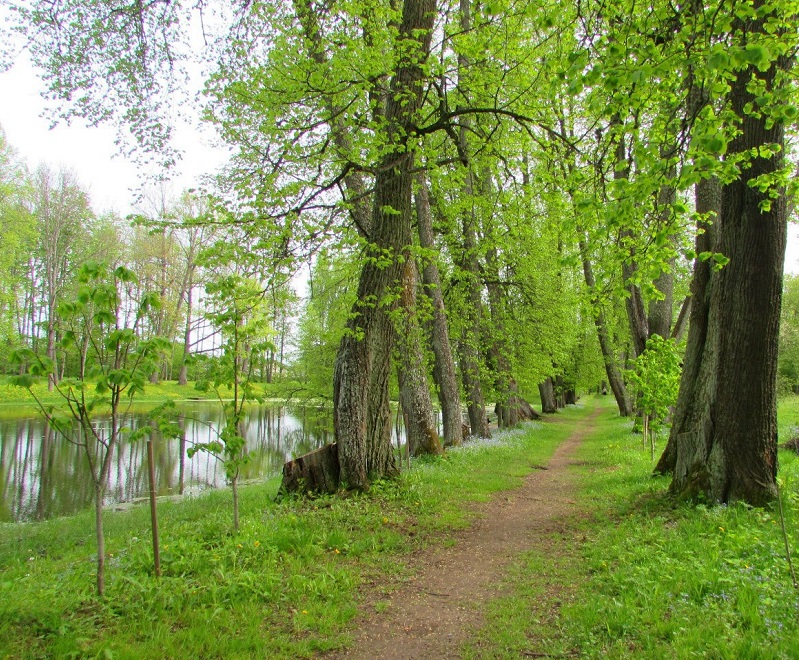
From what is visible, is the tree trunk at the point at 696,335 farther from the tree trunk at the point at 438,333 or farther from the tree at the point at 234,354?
the tree at the point at 234,354

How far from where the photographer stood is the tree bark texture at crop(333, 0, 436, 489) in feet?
23.0

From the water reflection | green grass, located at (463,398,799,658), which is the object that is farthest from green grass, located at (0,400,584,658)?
the water reflection

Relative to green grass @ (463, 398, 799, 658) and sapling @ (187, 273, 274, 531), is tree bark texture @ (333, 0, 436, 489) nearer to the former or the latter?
sapling @ (187, 273, 274, 531)

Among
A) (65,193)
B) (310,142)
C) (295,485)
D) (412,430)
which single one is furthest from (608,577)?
(65,193)

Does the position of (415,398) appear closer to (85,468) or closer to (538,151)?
(538,151)

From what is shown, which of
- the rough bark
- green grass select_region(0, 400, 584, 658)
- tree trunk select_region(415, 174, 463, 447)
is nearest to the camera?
green grass select_region(0, 400, 584, 658)

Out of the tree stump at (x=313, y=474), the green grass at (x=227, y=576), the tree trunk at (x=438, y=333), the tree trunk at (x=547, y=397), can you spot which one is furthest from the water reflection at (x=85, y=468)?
the tree trunk at (x=547, y=397)

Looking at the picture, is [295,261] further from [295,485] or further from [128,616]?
[128,616]

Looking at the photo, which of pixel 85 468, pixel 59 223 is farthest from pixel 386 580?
pixel 59 223

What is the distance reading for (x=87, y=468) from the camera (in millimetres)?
14008

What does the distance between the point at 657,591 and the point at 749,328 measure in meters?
3.30

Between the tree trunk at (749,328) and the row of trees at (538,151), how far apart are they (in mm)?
22

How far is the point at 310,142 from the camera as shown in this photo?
28.5ft

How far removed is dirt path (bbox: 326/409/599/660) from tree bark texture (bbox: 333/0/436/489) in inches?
71.0
